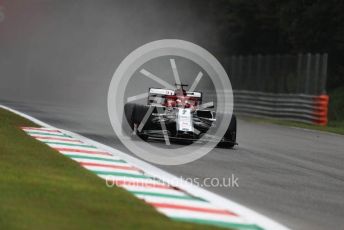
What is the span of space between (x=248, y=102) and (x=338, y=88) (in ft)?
36.7

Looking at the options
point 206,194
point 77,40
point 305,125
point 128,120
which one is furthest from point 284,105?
point 77,40

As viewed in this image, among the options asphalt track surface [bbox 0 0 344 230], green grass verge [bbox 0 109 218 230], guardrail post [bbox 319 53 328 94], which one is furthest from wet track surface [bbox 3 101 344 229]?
asphalt track surface [bbox 0 0 344 230]

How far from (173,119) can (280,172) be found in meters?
3.23

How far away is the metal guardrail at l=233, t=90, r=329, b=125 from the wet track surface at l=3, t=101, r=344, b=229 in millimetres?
7326

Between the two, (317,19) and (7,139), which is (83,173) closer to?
(7,139)

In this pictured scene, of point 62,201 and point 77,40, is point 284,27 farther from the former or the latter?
point 62,201

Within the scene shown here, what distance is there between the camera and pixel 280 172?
11.6 m

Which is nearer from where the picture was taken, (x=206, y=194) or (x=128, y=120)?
(x=206, y=194)

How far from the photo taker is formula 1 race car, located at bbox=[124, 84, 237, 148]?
1443 centimetres

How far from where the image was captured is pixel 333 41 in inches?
1671

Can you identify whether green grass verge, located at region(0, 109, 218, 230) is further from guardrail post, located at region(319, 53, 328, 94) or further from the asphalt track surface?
the asphalt track surface

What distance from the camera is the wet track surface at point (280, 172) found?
27.0 feet

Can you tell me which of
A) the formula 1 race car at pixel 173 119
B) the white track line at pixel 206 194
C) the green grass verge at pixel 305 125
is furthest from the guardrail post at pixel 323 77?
the white track line at pixel 206 194

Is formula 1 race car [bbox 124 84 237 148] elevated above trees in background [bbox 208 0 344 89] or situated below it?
below
